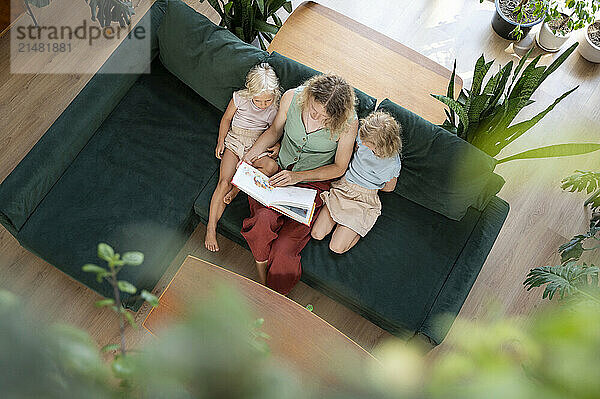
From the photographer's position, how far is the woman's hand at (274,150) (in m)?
2.36

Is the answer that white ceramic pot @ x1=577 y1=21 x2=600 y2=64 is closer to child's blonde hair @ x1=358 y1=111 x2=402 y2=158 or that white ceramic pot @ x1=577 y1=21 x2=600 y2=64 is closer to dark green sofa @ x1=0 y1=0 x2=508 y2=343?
dark green sofa @ x1=0 y1=0 x2=508 y2=343

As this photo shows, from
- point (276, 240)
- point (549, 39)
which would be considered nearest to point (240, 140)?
point (276, 240)

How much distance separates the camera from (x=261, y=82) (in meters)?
2.20

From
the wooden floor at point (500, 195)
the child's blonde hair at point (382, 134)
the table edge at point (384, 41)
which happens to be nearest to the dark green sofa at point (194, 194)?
the child's blonde hair at point (382, 134)

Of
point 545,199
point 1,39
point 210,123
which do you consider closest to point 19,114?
point 1,39

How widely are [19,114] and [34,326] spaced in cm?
303

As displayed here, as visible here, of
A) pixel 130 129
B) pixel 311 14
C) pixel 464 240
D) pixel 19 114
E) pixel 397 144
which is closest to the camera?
pixel 397 144

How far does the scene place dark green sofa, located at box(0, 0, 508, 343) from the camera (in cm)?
218

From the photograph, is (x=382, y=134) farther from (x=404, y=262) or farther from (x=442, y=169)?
(x=404, y=262)

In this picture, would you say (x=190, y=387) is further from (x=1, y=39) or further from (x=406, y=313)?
(x=1, y=39)

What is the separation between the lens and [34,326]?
0.27 metres

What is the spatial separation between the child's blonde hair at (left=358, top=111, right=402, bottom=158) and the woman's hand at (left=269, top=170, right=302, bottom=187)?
34 cm

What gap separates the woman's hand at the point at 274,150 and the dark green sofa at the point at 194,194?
0.77ft

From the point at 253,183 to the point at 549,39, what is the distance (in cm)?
203
